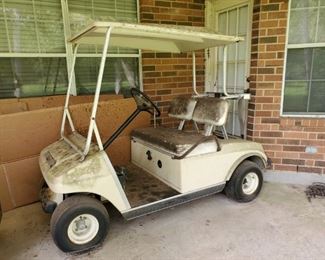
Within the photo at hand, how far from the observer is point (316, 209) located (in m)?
2.96

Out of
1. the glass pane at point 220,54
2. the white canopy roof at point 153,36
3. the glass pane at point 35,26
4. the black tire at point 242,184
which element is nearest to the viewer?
the white canopy roof at point 153,36

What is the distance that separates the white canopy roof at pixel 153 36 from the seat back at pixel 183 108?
2.12 feet

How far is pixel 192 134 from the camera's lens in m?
3.11

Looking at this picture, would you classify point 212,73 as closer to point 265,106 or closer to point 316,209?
point 265,106

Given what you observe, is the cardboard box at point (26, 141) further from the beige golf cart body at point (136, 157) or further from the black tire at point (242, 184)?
the black tire at point (242, 184)

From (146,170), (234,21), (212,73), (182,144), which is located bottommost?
(146,170)

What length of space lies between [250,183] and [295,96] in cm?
131

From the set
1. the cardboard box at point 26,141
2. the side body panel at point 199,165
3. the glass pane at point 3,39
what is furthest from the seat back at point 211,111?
the glass pane at point 3,39

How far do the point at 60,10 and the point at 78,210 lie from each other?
8.42 feet

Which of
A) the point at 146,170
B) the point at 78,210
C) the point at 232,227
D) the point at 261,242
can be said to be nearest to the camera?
the point at 78,210

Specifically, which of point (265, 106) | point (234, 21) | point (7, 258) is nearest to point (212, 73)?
point (234, 21)

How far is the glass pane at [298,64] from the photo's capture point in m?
3.35

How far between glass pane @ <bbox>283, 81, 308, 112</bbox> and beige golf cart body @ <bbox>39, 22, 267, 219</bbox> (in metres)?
0.80

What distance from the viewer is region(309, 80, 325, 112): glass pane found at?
11.1ft
